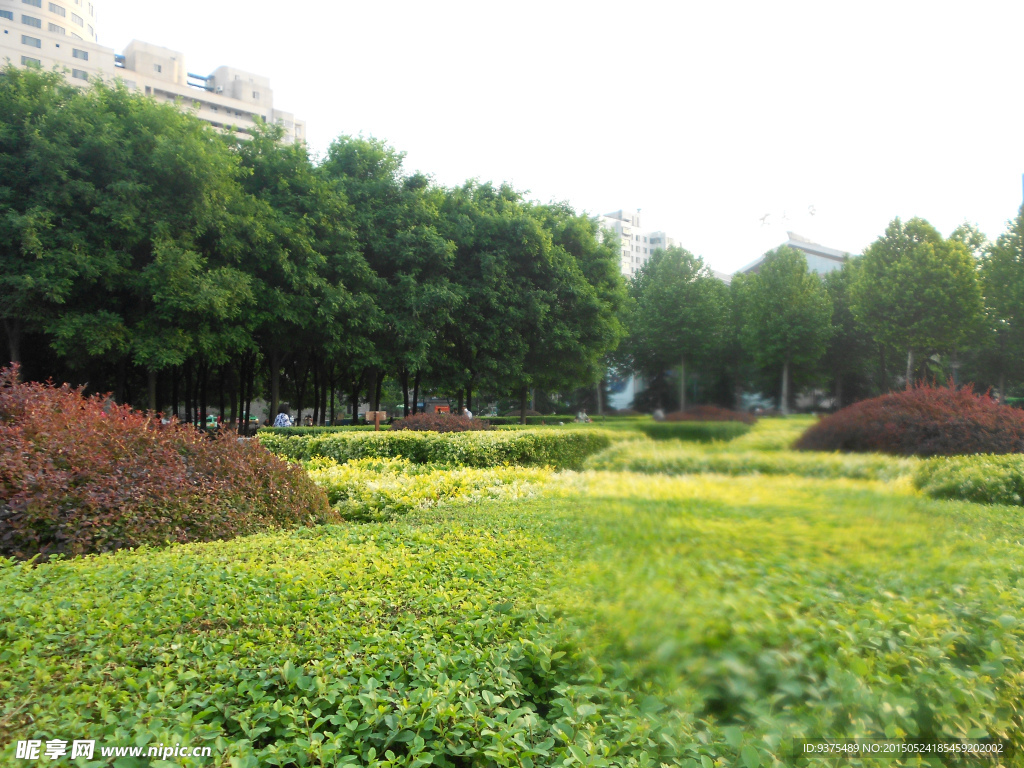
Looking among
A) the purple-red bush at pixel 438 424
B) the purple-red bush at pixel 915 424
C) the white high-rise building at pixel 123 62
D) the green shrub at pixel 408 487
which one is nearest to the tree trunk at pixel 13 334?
the purple-red bush at pixel 438 424

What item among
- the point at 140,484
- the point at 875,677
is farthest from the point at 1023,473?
the point at 140,484

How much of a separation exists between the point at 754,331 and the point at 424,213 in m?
21.6

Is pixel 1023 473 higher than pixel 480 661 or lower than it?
higher

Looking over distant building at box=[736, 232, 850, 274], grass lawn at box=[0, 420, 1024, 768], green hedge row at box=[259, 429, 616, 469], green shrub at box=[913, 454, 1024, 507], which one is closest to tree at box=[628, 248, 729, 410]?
distant building at box=[736, 232, 850, 274]

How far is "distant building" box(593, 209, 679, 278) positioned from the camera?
1.75 m

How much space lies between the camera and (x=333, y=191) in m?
21.1

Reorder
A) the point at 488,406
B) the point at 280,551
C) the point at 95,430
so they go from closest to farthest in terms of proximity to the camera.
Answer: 1. the point at 280,551
2. the point at 95,430
3. the point at 488,406

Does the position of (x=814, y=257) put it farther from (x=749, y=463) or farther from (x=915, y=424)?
(x=749, y=463)

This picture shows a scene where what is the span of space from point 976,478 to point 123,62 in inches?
3027

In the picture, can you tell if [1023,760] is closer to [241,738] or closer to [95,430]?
[241,738]

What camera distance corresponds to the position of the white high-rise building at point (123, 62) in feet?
175

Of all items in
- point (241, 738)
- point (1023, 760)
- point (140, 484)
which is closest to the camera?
point (1023, 760)

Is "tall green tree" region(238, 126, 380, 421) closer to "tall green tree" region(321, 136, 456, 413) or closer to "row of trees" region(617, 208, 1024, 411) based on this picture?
"tall green tree" region(321, 136, 456, 413)

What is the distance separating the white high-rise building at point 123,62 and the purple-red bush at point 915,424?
2155 inches
